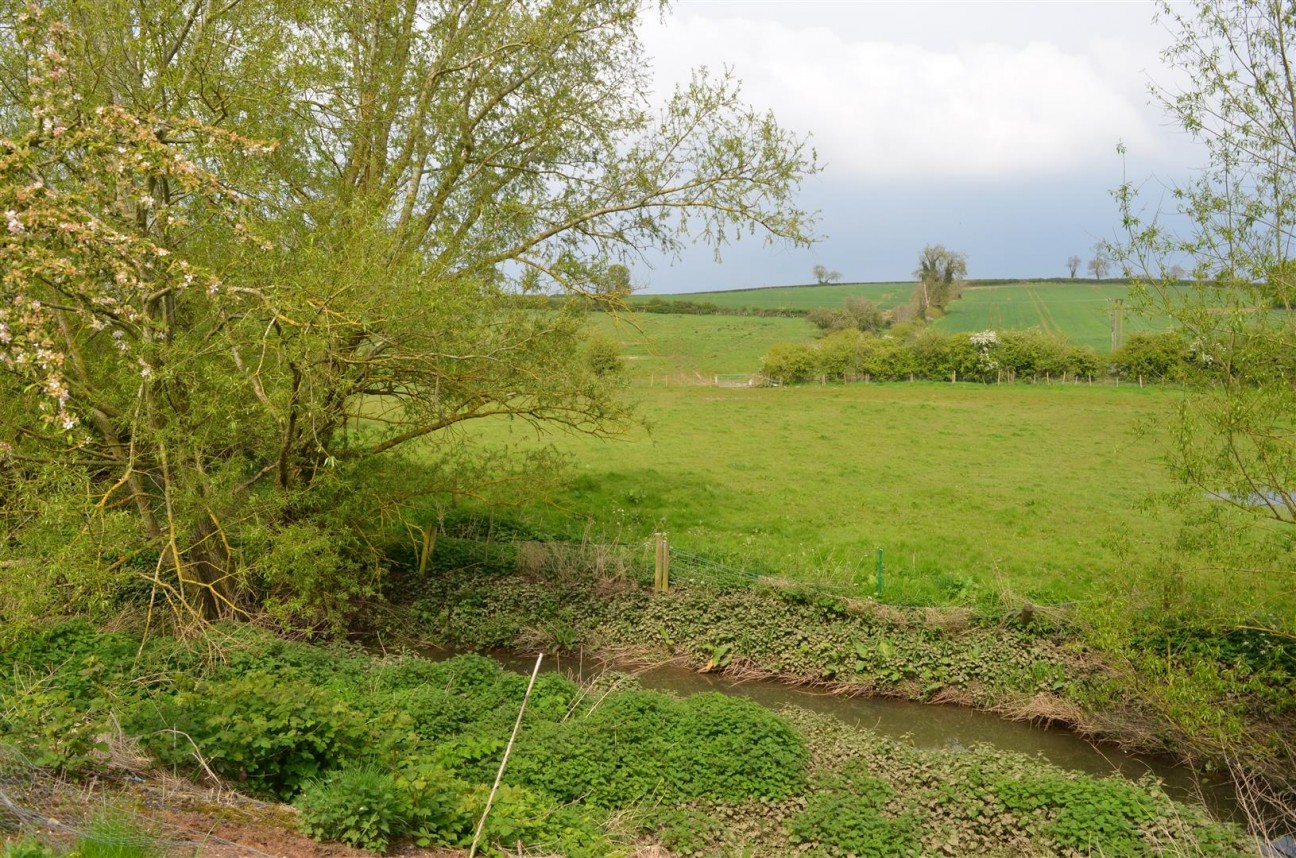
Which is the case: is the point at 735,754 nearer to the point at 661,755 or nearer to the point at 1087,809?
the point at 661,755

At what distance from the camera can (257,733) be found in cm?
774

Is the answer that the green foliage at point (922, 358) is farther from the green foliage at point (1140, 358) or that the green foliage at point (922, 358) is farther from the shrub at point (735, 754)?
the shrub at point (735, 754)

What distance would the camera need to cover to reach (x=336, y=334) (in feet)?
38.7

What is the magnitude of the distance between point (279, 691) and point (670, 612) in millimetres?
8602

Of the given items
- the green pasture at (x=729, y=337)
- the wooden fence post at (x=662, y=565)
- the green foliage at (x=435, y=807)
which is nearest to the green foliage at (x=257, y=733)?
the green foliage at (x=435, y=807)

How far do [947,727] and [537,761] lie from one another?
6825 millimetres

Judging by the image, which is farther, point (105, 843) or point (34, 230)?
point (34, 230)

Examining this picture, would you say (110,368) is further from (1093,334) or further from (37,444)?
(1093,334)

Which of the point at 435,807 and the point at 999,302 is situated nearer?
the point at 435,807

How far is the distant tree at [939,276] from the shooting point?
7193 cm

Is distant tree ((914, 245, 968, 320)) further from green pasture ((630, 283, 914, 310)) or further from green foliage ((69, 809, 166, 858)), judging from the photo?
green foliage ((69, 809, 166, 858))

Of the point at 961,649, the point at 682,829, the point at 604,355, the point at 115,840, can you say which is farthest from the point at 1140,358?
the point at 115,840

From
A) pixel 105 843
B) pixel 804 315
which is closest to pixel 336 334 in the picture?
pixel 105 843

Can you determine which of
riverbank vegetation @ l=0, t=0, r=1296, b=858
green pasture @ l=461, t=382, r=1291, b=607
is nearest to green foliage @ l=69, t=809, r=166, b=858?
riverbank vegetation @ l=0, t=0, r=1296, b=858
